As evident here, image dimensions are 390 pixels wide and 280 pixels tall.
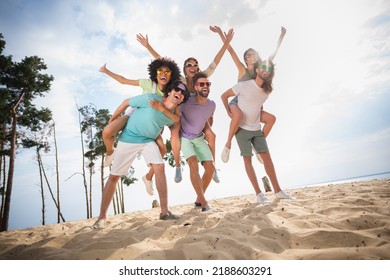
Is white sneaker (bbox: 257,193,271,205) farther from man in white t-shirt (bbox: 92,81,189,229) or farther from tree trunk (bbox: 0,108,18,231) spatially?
tree trunk (bbox: 0,108,18,231)

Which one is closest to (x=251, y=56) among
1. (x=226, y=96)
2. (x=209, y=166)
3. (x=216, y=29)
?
(x=216, y=29)

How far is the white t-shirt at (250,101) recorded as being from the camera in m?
3.79

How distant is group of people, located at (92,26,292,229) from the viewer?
307 centimetres

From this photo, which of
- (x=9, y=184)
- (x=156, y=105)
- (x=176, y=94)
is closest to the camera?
(x=156, y=105)

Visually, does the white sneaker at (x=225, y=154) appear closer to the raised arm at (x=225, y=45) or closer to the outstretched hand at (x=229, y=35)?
the raised arm at (x=225, y=45)

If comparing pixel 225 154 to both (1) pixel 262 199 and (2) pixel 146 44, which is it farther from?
(2) pixel 146 44

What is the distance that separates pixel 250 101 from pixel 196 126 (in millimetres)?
1079

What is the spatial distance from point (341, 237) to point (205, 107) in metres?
2.52

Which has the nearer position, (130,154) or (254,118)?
(130,154)

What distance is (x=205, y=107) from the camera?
142 inches

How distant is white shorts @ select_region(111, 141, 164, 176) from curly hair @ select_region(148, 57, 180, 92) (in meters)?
1.13

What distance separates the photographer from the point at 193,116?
142 inches

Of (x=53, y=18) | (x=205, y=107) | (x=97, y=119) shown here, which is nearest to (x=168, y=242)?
(x=205, y=107)
